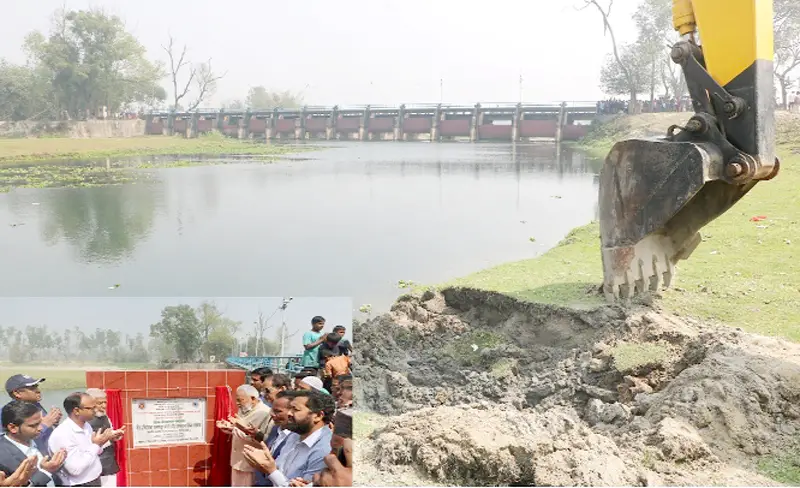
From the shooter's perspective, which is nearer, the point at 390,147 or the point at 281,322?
the point at 281,322

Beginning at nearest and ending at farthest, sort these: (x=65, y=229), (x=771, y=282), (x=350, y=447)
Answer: (x=350, y=447), (x=771, y=282), (x=65, y=229)

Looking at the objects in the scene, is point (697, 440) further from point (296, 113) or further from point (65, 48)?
point (296, 113)

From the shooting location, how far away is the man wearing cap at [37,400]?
310 cm

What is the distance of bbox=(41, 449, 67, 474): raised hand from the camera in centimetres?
306

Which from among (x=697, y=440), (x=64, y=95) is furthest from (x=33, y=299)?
(x=64, y=95)

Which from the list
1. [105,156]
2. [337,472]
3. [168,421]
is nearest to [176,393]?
[168,421]

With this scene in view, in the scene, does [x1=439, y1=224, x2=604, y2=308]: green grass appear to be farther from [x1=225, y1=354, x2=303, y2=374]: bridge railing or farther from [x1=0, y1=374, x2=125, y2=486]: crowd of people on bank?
[x1=0, y1=374, x2=125, y2=486]: crowd of people on bank

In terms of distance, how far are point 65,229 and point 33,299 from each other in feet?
27.0

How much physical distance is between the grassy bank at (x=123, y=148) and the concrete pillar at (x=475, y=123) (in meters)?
3.26

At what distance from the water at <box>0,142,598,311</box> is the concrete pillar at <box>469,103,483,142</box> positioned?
0.23 meters

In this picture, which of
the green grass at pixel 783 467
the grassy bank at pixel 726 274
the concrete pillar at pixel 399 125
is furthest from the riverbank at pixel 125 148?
the green grass at pixel 783 467

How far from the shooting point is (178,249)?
1109 cm

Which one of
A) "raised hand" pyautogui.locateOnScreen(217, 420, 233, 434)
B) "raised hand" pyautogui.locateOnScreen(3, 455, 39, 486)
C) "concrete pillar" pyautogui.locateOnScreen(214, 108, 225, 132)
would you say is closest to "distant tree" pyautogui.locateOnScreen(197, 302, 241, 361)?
"raised hand" pyautogui.locateOnScreen(217, 420, 233, 434)

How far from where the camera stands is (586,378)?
539 cm
